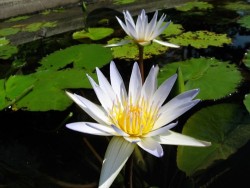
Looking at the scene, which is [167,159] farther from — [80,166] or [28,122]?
[28,122]

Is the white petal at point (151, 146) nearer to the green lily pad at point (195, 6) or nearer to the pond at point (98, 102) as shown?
the pond at point (98, 102)

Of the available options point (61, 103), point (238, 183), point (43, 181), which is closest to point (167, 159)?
point (238, 183)

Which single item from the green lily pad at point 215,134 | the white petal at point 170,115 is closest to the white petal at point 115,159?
the white petal at point 170,115

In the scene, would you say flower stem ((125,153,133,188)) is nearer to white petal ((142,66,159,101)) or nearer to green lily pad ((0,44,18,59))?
white petal ((142,66,159,101))

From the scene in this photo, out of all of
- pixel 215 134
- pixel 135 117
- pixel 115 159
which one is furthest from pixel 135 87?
pixel 215 134

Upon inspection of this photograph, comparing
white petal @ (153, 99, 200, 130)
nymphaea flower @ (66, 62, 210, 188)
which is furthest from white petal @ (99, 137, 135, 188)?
white petal @ (153, 99, 200, 130)

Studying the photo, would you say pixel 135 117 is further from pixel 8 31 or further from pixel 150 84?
pixel 8 31

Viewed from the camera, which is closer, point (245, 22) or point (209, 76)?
point (209, 76)
